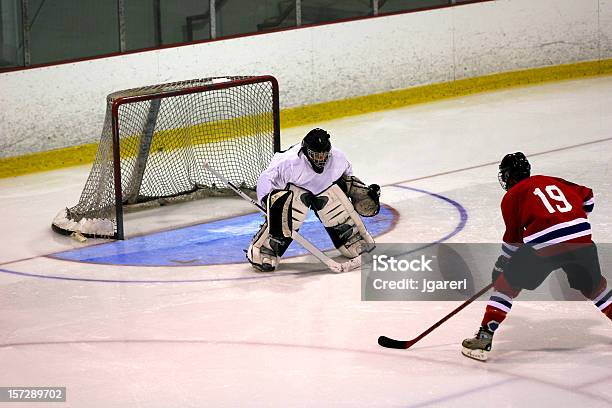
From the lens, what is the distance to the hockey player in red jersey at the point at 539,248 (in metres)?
4.79

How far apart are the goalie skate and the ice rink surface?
0.14 feet

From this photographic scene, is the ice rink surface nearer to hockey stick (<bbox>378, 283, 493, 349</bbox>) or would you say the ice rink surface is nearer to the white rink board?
hockey stick (<bbox>378, 283, 493, 349</bbox>)

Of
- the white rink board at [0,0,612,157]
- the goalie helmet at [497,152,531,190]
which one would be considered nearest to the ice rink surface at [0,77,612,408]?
the goalie helmet at [497,152,531,190]

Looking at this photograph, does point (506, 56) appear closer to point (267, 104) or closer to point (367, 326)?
point (267, 104)

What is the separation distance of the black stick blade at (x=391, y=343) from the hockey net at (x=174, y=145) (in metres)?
2.47

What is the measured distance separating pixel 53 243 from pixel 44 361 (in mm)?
2142

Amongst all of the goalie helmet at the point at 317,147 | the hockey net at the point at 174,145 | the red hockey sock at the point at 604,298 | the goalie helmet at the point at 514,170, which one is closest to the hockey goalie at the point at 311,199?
the goalie helmet at the point at 317,147

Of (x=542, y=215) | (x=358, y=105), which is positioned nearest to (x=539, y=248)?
(x=542, y=215)

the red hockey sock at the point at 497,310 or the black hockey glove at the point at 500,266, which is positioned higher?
the black hockey glove at the point at 500,266

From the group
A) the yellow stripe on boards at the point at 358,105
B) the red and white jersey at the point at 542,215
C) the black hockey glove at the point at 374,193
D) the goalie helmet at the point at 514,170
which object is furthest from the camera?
the yellow stripe on boards at the point at 358,105

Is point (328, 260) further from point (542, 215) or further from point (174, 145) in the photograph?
point (174, 145)

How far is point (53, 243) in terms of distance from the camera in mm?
7168

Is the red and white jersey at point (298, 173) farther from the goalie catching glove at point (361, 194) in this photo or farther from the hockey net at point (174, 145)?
the hockey net at point (174, 145)

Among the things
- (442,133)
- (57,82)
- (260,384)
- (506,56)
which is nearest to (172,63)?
(57,82)
